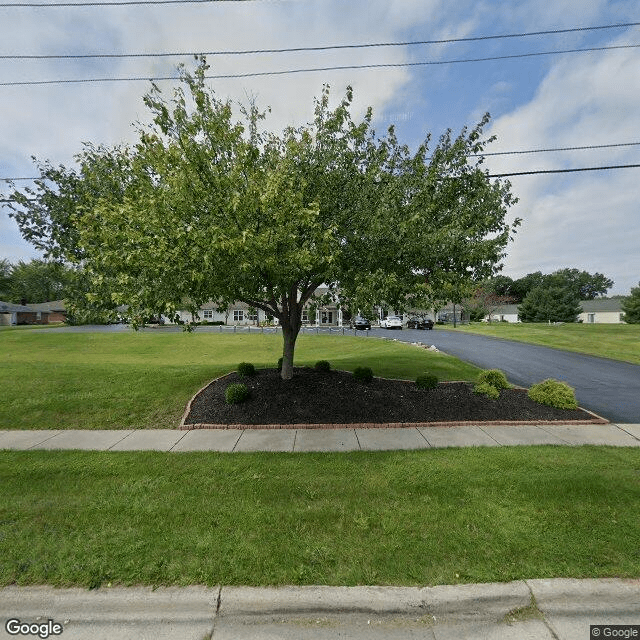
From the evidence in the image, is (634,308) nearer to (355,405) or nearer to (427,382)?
(427,382)

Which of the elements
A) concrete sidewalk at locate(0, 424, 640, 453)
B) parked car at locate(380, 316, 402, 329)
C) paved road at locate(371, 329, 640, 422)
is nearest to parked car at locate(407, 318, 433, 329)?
parked car at locate(380, 316, 402, 329)

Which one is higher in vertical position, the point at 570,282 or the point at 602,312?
the point at 570,282

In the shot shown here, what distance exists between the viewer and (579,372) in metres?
13.3

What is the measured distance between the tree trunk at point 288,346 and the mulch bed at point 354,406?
28cm

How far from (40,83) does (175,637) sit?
1080 centimetres

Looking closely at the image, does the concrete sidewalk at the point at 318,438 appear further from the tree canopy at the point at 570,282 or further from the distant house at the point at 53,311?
the tree canopy at the point at 570,282

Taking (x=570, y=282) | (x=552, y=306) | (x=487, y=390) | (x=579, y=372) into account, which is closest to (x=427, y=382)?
(x=487, y=390)

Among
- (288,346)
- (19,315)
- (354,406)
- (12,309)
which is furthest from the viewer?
(19,315)

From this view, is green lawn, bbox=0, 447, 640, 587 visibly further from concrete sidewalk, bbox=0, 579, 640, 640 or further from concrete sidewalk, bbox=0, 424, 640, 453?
concrete sidewalk, bbox=0, 424, 640, 453

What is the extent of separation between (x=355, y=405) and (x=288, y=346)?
244 cm

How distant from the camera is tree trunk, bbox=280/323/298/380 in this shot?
897 cm

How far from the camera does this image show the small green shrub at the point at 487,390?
8367mm

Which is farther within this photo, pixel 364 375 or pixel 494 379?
pixel 364 375

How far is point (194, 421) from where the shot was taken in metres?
7.23
